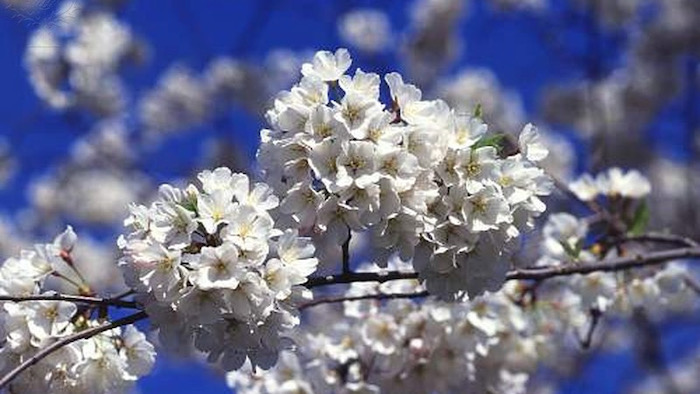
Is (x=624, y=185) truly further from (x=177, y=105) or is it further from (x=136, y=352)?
(x=177, y=105)

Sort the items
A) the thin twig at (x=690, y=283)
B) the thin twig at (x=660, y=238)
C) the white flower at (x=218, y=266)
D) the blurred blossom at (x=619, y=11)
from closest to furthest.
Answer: the white flower at (x=218, y=266)
the thin twig at (x=660, y=238)
the thin twig at (x=690, y=283)
the blurred blossom at (x=619, y=11)

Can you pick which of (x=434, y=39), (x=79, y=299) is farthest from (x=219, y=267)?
(x=434, y=39)

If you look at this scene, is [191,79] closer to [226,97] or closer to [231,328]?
[226,97]

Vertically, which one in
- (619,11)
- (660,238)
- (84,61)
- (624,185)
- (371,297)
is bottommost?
(371,297)

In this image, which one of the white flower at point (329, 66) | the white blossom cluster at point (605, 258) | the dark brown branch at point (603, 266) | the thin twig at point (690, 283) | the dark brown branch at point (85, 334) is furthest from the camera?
the thin twig at point (690, 283)

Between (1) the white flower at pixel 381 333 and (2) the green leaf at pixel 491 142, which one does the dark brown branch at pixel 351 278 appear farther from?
(1) the white flower at pixel 381 333

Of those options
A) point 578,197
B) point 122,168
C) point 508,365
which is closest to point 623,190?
point 578,197

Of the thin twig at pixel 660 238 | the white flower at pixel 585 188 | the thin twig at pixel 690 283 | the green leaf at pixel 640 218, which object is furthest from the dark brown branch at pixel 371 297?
the thin twig at pixel 690 283
